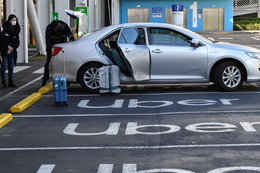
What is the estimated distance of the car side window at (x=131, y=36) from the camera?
39.8ft

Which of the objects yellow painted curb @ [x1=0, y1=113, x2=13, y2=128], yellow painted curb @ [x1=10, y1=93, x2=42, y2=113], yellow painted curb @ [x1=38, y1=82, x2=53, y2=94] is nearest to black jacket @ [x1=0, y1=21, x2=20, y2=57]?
yellow painted curb @ [x1=38, y1=82, x2=53, y2=94]

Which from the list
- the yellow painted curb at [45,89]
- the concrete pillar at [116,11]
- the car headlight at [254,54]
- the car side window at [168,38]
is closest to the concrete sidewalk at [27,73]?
the yellow painted curb at [45,89]

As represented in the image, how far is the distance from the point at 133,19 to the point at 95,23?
1499 cm

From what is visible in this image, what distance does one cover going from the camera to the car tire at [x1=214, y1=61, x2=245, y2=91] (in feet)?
39.5

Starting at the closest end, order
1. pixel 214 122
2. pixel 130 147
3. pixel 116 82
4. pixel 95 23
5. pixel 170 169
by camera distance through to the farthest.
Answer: pixel 170 169 → pixel 130 147 → pixel 214 122 → pixel 116 82 → pixel 95 23

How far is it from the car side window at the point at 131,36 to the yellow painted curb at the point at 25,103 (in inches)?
85.3

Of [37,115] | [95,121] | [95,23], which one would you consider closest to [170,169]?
[95,121]

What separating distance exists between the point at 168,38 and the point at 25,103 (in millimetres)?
3524

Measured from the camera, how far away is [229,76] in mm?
12109

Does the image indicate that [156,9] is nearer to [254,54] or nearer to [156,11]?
[156,11]

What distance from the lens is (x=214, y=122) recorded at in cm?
878

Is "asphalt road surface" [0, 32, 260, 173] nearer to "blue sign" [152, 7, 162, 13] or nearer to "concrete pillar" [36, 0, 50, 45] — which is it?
"concrete pillar" [36, 0, 50, 45]

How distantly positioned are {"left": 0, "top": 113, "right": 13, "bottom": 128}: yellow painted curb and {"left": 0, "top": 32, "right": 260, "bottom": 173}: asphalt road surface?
0.13 metres

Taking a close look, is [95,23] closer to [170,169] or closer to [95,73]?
[95,73]
